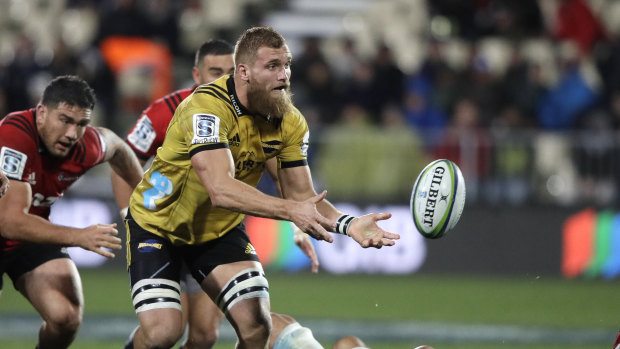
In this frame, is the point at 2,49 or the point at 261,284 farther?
the point at 2,49

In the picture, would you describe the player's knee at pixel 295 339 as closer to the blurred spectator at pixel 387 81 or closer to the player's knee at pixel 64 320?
the player's knee at pixel 64 320

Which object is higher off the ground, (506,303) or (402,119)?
(402,119)

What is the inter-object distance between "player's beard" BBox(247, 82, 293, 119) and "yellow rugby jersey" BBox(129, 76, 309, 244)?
0.28 feet

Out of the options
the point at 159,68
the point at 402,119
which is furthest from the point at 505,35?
the point at 159,68

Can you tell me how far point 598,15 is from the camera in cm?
1738

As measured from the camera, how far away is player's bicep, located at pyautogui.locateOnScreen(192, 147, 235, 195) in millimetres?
5932

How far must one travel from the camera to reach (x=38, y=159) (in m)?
7.14

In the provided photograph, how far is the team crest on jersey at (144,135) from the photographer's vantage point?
768 cm

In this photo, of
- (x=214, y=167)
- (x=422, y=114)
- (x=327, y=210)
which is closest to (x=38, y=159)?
(x=214, y=167)

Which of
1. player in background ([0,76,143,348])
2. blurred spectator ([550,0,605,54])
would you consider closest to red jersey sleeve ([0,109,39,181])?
player in background ([0,76,143,348])

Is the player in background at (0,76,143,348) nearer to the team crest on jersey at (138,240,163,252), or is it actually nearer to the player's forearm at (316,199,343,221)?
the team crest on jersey at (138,240,163,252)

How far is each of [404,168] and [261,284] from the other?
7.99 meters

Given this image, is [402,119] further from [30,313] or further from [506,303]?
[30,313]

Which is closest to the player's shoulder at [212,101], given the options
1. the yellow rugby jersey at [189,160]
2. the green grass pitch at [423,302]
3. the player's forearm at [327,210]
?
the yellow rugby jersey at [189,160]
